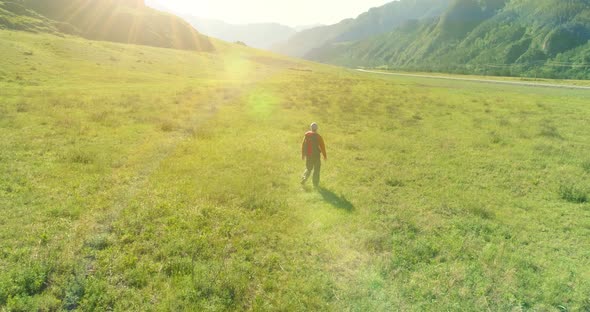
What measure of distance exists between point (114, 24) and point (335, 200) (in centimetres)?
14168

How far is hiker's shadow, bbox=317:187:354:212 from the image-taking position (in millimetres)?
13172

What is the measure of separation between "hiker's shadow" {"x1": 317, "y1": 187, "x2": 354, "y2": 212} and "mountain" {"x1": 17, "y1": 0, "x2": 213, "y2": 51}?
128492 millimetres

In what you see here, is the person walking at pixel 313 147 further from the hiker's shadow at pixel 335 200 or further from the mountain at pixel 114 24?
the mountain at pixel 114 24

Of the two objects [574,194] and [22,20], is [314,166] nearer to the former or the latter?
[574,194]

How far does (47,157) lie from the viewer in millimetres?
16422

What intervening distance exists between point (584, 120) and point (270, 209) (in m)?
36.2

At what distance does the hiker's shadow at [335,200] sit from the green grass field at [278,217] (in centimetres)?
11

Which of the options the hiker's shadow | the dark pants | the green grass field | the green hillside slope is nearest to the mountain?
the green hillside slope

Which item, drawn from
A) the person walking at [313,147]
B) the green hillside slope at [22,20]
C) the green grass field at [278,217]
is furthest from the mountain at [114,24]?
the person walking at [313,147]

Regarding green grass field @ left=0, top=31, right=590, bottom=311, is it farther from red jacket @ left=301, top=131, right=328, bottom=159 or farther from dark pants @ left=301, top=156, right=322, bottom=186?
red jacket @ left=301, top=131, right=328, bottom=159

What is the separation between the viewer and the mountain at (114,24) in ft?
375

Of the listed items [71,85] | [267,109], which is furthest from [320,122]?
[71,85]

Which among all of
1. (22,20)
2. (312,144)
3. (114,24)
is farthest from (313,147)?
(114,24)

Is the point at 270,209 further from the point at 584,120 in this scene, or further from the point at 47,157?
the point at 584,120
